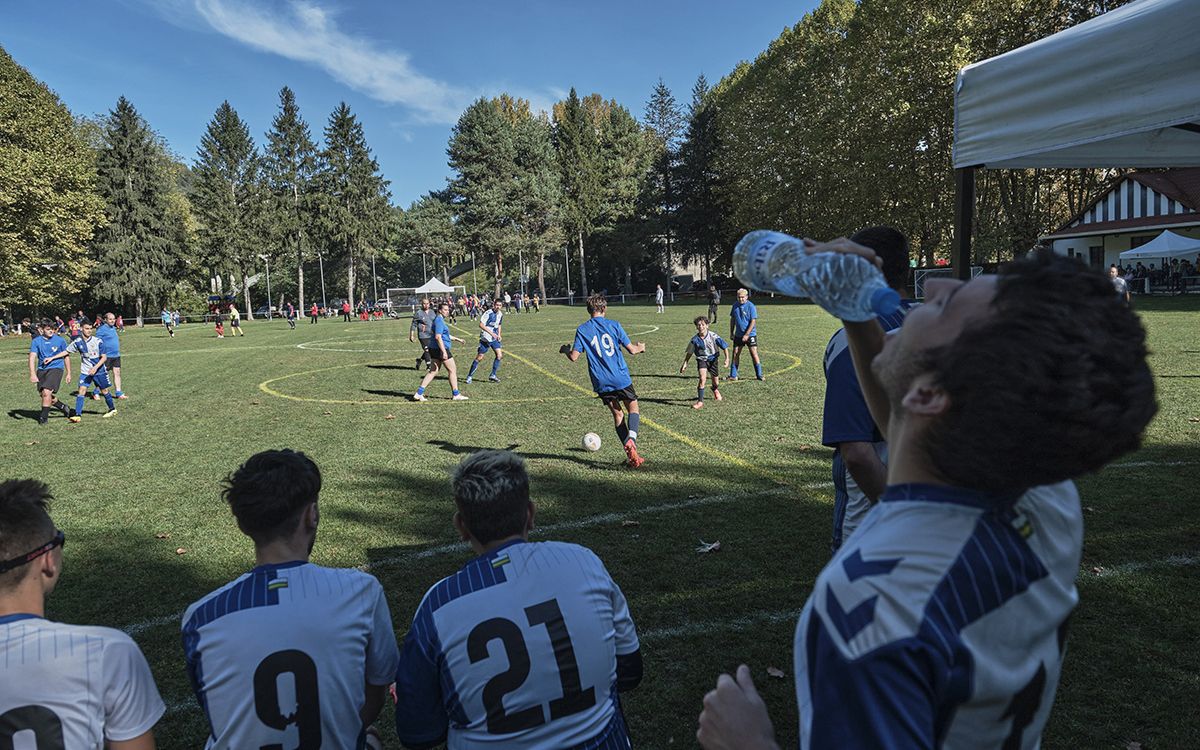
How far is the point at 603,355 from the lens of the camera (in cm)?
912

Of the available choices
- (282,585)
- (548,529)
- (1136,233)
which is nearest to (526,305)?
(1136,233)

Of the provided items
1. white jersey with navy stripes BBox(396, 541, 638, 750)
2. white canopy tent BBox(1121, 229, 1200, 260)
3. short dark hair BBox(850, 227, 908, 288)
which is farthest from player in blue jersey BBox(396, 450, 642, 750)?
white canopy tent BBox(1121, 229, 1200, 260)

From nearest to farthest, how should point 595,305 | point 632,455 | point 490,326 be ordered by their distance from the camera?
point 632,455, point 595,305, point 490,326

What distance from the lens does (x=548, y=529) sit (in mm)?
6742

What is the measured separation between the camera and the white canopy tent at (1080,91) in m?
3.67

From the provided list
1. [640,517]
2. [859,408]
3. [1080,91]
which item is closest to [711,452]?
[640,517]

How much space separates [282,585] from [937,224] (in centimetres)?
4481

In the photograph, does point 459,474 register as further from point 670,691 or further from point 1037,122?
point 1037,122

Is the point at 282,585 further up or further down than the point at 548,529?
further up

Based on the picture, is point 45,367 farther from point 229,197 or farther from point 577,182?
point 577,182

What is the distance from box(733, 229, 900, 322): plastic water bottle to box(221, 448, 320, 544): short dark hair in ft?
6.15

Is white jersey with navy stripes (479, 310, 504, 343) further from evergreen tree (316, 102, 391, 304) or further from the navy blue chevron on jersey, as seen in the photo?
evergreen tree (316, 102, 391, 304)

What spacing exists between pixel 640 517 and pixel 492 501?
452cm

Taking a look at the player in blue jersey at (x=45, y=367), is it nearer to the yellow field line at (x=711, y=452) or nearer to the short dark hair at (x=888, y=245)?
the yellow field line at (x=711, y=452)
